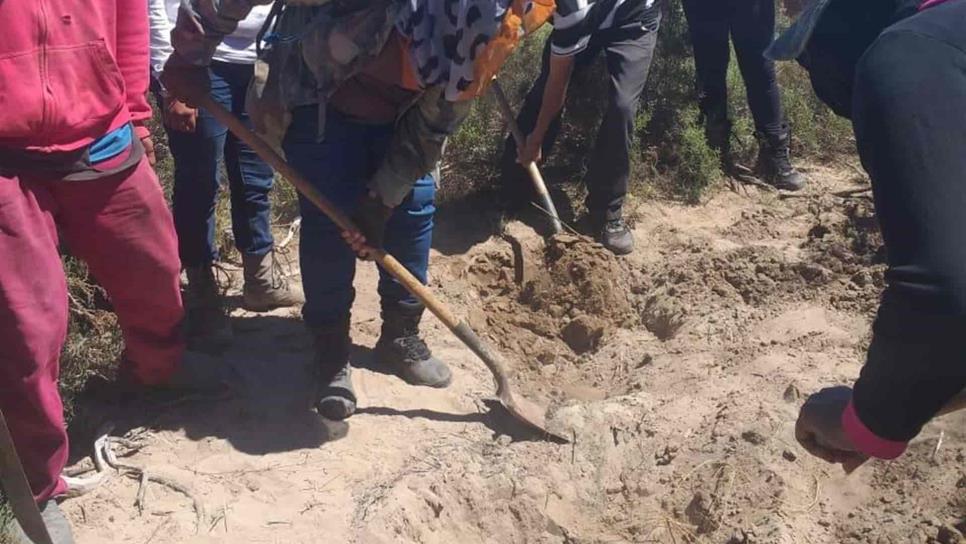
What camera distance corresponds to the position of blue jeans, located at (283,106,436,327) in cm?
346

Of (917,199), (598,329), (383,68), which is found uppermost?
(917,199)

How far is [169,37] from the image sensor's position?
3.78 meters

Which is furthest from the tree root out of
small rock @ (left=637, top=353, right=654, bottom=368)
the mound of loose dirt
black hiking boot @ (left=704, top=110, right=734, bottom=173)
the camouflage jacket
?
black hiking boot @ (left=704, top=110, right=734, bottom=173)

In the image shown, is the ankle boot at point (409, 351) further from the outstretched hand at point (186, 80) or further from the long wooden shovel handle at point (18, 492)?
the long wooden shovel handle at point (18, 492)

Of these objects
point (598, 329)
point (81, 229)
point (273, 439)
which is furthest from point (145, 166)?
point (598, 329)

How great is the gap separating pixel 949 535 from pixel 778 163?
3.06 m

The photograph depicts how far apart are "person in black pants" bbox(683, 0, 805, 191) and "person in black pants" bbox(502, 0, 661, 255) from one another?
0.85 metres

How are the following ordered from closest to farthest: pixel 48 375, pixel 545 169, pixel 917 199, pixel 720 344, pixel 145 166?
pixel 917 199 → pixel 48 375 → pixel 145 166 → pixel 720 344 → pixel 545 169

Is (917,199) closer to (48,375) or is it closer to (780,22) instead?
(48,375)

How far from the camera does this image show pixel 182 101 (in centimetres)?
355

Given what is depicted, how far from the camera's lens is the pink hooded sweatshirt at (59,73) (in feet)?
8.98

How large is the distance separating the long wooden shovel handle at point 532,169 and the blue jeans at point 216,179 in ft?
4.11

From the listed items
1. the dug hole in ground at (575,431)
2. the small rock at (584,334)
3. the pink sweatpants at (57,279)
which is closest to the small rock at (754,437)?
the dug hole in ground at (575,431)

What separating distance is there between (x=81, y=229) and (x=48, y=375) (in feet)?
1.45
